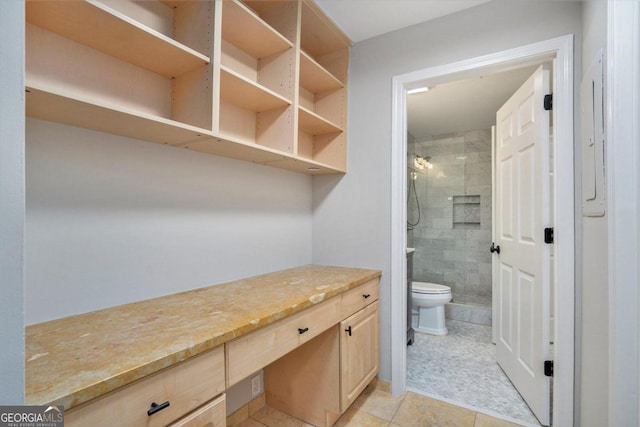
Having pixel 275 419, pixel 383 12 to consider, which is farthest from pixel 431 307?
pixel 383 12

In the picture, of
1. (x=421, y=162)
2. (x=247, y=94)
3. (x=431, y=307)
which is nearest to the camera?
(x=247, y=94)

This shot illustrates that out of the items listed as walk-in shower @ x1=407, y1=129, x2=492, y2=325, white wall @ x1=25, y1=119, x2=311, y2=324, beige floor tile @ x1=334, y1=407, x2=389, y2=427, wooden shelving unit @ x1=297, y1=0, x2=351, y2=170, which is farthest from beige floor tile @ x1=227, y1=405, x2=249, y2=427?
walk-in shower @ x1=407, y1=129, x2=492, y2=325

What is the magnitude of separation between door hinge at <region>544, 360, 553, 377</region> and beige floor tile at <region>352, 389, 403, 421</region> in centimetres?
85

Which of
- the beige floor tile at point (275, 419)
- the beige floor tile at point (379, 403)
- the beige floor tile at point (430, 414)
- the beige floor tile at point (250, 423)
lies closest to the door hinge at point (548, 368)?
the beige floor tile at point (430, 414)

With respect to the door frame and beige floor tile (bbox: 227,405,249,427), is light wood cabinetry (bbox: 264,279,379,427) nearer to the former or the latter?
beige floor tile (bbox: 227,405,249,427)

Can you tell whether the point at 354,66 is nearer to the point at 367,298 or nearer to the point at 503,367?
the point at 367,298

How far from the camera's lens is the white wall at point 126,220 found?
1021 mm

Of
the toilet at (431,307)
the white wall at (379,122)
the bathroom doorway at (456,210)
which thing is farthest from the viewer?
the toilet at (431,307)

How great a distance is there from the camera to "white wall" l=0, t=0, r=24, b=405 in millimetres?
440

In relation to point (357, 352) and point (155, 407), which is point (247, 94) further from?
point (357, 352)

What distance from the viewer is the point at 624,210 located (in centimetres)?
111

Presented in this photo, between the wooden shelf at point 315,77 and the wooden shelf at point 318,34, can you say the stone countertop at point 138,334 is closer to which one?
the wooden shelf at point 315,77

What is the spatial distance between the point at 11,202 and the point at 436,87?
9.72 feet

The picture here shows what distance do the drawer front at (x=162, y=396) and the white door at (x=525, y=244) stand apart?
71.4 inches
